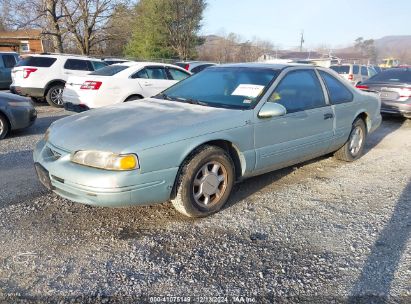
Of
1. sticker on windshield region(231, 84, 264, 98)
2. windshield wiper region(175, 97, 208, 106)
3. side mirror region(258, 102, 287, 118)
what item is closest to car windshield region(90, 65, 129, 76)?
windshield wiper region(175, 97, 208, 106)

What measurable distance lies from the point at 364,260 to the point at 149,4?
31.5 meters

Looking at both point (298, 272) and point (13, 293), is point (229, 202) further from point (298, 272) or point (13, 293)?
point (13, 293)

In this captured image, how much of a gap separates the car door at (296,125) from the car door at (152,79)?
4758 mm

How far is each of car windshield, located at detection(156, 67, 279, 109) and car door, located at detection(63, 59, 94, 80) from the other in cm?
728

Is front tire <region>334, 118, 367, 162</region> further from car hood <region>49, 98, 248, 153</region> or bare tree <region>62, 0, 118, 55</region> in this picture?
bare tree <region>62, 0, 118, 55</region>

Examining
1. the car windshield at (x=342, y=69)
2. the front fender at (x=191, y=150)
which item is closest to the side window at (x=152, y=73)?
the front fender at (x=191, y=150)

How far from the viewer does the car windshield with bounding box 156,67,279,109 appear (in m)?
3.98

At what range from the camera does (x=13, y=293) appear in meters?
2.45

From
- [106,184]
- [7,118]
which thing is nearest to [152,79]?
[7,118]

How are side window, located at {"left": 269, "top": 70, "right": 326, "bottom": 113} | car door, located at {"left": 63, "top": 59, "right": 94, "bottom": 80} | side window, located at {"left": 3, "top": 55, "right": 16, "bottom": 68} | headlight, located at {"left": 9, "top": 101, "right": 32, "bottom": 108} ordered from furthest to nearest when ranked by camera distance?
side window, located at {"left": 3, "top": 55, "right": 16, "bottom": 68} < car door, located at {"left": 63, "top": 59, "right": 94, "bottom": 80} < headlight, located at {"left": 9, "top": 101, "right": 32, "bottom": 108} < side window, located at {"left": 269, "top": 70, "right": 326, "bottom": 113}

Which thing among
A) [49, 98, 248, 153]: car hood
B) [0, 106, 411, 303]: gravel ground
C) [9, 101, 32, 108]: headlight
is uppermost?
[49, 98, 248, 153]: car hood

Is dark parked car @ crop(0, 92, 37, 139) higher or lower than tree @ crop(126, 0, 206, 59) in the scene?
lower

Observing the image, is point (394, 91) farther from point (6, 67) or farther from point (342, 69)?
point (6, 67)

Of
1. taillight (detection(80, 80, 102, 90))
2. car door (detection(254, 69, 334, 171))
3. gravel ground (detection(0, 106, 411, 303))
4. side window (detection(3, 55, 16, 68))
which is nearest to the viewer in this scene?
gravel ground (detection(0, 106, 411, 303))
